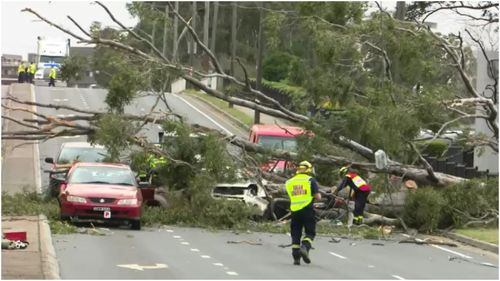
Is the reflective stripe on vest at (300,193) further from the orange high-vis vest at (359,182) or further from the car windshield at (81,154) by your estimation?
the car windshield at (81,154)

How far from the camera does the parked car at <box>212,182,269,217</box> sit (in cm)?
2220

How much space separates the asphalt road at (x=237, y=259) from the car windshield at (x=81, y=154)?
18.4ft

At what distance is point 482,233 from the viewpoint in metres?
21.0

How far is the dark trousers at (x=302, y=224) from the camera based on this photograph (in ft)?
49.4

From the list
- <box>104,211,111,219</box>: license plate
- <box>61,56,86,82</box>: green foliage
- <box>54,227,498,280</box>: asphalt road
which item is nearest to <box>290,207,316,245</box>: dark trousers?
<box>54,227,498,280</box>: asphalt road

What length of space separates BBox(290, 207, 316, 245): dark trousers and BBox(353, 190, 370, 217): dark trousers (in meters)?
6.21

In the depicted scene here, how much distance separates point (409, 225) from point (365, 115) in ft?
8.63

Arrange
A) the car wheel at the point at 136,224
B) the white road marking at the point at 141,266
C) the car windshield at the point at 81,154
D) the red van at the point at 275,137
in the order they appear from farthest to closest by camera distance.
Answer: the red van at the point at 275,137, the car windshield at the point at 81,154, the car wheel at the point at 136,224, the white road marking at the point at 141,266

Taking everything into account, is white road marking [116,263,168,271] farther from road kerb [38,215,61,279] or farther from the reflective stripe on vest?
the reflective stripe on vest

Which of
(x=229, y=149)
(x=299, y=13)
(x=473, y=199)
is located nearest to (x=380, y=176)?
(x=473, y=199)

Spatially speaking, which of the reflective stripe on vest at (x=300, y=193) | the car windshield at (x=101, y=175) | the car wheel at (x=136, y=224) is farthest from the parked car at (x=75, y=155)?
the reflective stripe on vest at (x=300, y=193)

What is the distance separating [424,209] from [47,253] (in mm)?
9655

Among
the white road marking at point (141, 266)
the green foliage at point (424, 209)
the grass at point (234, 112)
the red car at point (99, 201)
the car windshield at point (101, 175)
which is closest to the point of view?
the white road marking at point (141, 266)

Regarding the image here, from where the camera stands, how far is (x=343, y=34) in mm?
24016
